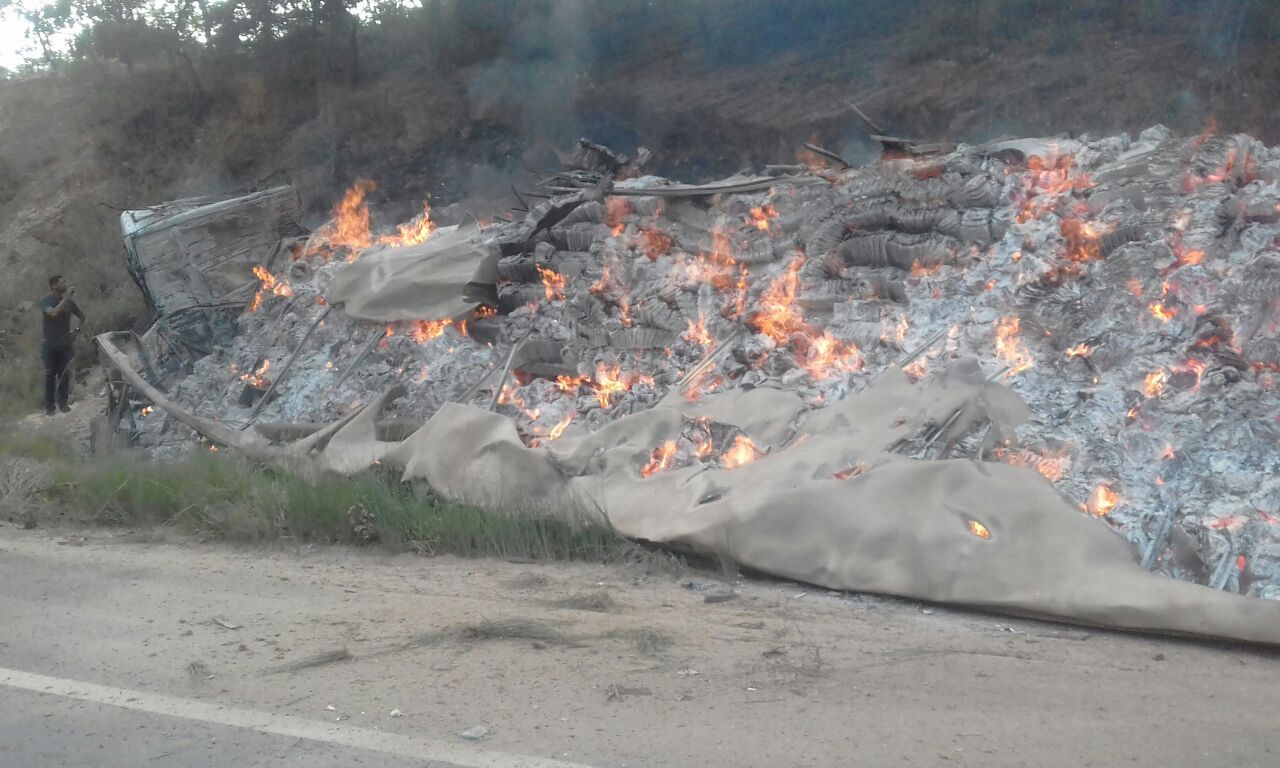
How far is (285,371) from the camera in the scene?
10.3 meters

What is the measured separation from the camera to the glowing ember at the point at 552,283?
31.4 ft

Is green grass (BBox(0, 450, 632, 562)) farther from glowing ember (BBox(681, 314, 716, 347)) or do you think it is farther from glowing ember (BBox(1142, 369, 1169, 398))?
glowing ember (BBox(1142, 369, 1169, 398))

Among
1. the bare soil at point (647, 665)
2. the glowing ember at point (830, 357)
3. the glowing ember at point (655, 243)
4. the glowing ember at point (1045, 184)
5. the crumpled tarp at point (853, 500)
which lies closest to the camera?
the bare soil at point (647, 665)

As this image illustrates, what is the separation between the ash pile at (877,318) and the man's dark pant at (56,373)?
2958 mm

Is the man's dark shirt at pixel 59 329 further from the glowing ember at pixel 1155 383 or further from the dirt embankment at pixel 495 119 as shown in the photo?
the glowing ember at pixel 1155 383

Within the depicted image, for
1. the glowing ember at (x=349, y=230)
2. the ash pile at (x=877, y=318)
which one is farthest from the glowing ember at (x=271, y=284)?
the glowing ember at (x=349, y=230)

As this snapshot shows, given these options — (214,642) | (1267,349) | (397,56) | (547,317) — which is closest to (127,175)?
(397,56)

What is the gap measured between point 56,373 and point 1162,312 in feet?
40.0

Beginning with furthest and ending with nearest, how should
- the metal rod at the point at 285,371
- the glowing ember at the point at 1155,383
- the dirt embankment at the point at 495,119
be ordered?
the dirt embankment at the point at 495,119, the metal rod at the point at 285,371, the glowing ember at the point at 1155,383

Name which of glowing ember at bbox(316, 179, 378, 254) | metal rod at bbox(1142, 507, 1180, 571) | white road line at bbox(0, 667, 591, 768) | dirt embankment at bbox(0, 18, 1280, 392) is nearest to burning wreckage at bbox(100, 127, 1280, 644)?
metal rod at bbox(1142, 507, 1180, 571)

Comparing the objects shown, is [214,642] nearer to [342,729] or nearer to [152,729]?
[152,729]

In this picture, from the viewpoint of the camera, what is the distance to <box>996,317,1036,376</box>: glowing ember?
700 cm

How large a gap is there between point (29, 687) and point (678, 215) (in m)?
6.04

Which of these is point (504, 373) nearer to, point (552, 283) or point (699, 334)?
point (552, 283)
